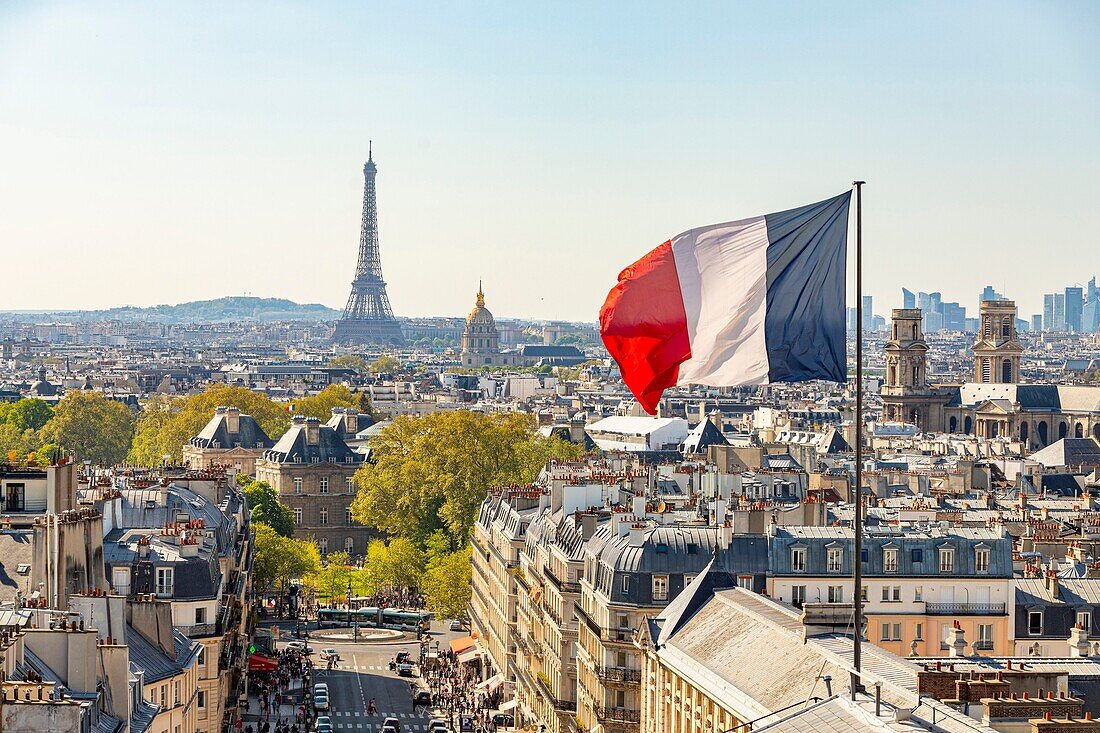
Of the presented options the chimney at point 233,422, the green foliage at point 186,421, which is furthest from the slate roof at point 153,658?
the green foliage at point 186,421

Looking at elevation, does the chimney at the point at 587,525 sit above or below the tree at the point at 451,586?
above

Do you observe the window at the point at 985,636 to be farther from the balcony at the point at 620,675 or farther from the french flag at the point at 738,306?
the french flag at the point at 738,306

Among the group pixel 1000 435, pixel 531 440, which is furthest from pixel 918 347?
pixel 531 440

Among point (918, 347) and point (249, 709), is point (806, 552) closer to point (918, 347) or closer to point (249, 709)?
point (249, 709)

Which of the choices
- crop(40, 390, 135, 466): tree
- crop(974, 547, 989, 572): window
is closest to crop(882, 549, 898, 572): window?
crop(974, 547, 989, 572): window

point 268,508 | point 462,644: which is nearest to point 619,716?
point 462,644

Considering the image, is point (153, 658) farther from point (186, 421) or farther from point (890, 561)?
point (186, 421)
